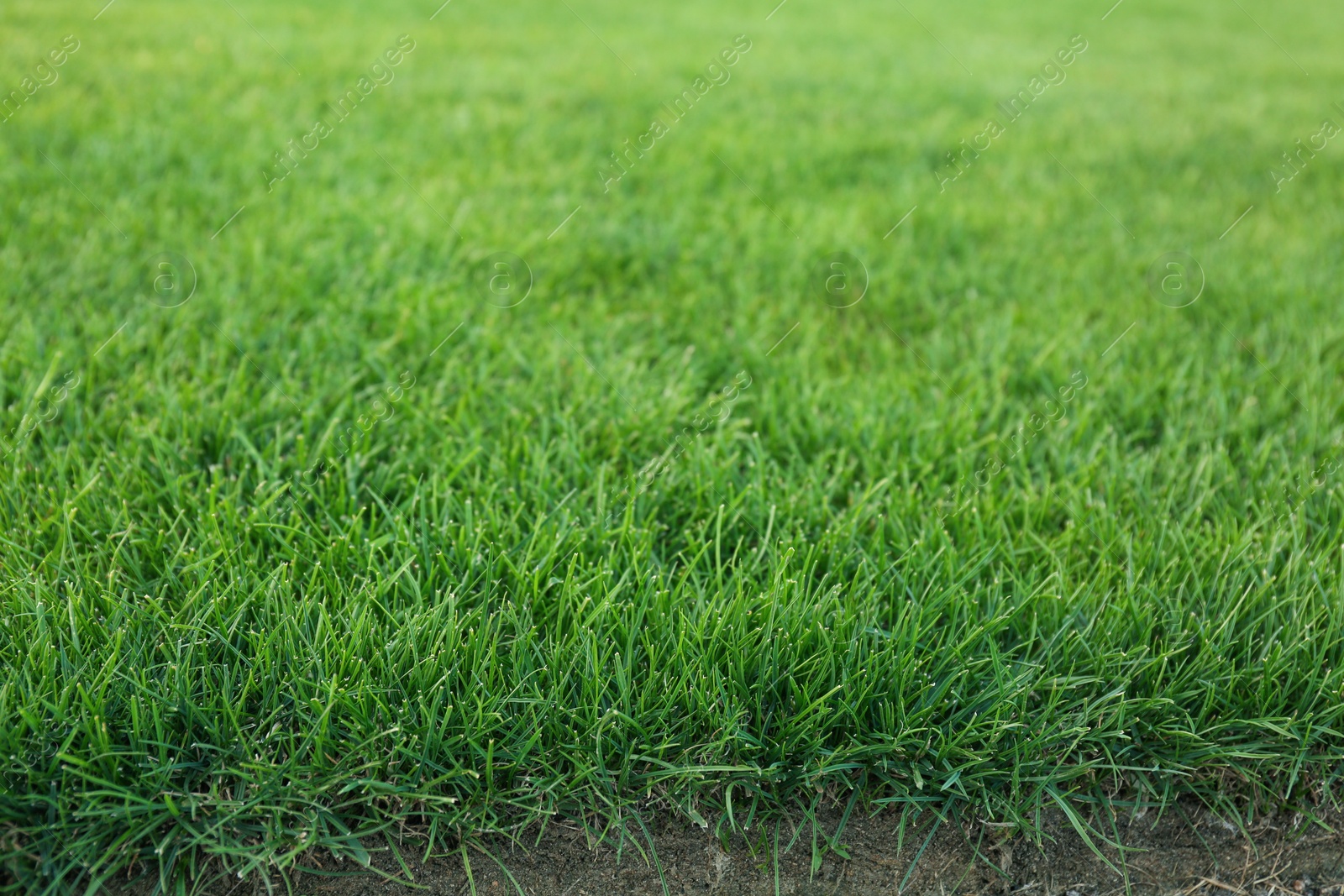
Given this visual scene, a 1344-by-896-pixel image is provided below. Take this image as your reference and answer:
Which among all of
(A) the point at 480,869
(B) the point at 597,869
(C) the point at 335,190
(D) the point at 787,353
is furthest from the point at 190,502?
(C) the point at 335,190

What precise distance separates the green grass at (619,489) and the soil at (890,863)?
0.06m

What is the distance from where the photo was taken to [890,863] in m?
1.74

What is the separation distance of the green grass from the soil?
56mm

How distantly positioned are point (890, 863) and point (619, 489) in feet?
3.36

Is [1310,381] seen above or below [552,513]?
below

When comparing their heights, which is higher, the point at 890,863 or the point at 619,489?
the point at 619,489

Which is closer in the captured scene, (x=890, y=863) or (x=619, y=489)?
(x=890, y=863)

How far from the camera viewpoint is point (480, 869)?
1.68 metres

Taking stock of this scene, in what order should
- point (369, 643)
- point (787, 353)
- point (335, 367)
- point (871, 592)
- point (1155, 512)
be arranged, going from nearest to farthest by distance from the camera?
1. point (369, 643)
2. point (871, 592)
3. point (1155, 512)
4. point (335, 367)
5. point (787, 353)

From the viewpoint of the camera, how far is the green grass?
172 centimetres

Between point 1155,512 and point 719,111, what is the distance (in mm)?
3526

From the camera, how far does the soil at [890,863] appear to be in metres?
1.67

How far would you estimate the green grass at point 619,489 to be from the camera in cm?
172

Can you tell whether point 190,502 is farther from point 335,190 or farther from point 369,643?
point 335,190
